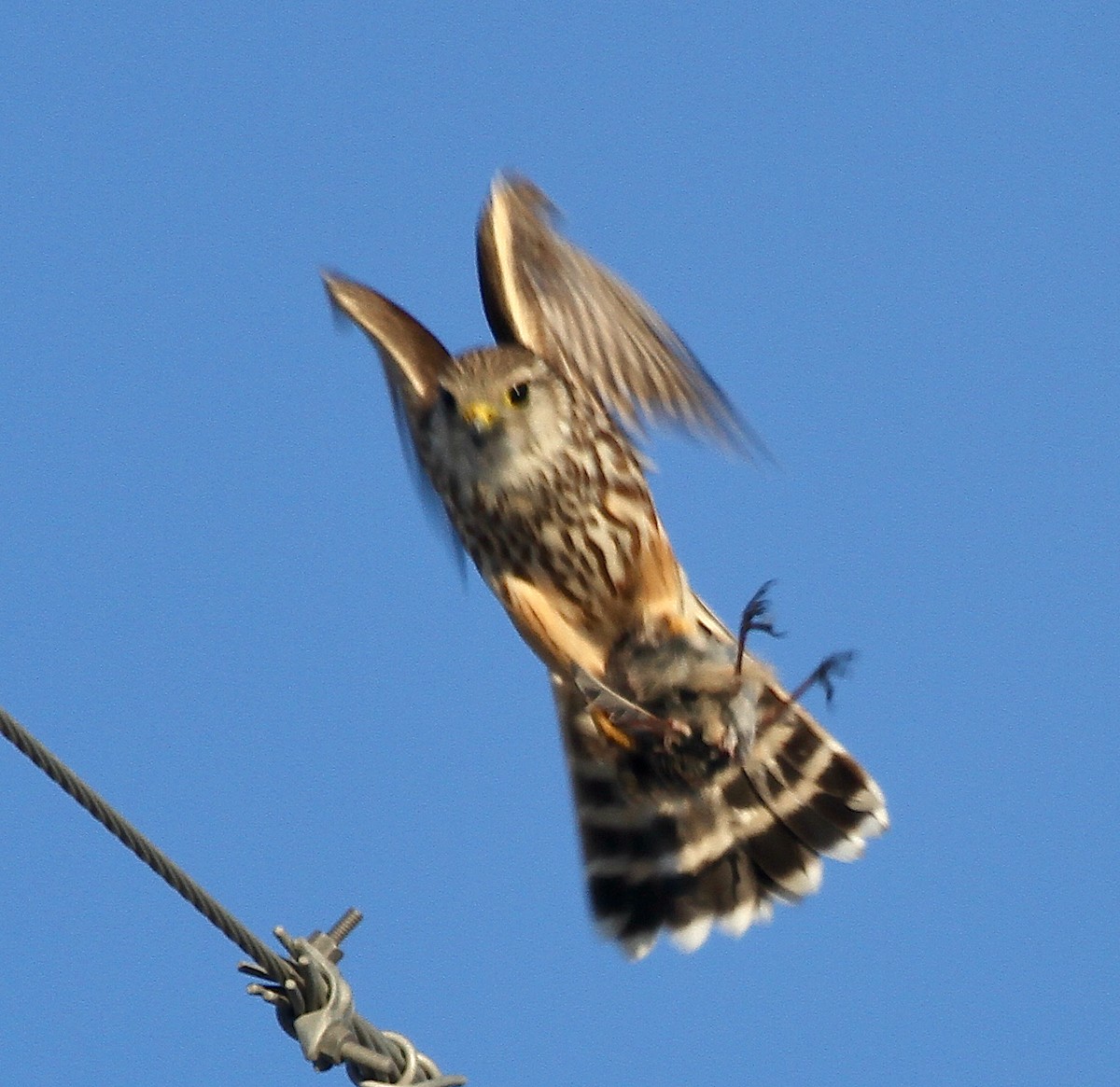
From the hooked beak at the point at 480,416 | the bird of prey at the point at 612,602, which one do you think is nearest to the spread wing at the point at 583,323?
the bird of prey at the point at 612,602

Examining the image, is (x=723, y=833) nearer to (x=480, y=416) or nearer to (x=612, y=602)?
(x=612, y=602)

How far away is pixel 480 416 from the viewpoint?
6.71 m

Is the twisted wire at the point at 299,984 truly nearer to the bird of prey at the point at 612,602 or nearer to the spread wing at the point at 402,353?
the bird of prey at the point at 612,602

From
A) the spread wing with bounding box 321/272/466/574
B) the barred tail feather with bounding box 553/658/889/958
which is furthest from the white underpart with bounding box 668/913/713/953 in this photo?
the spread wing with bounding box 321/272/466/574

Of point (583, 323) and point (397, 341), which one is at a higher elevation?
point (583, 323)

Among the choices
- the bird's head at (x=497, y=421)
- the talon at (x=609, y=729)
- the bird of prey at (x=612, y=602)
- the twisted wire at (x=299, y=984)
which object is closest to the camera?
the twisted wire at (x=299, y=984)

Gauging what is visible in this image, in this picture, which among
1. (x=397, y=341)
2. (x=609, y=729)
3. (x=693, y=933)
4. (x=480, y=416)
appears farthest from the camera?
(x=397, y=341)

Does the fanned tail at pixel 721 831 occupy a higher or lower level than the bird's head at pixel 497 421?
lower

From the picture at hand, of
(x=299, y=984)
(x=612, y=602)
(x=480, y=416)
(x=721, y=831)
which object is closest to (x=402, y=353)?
(x=480, y=416)

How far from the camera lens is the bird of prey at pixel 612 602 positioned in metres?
6.64

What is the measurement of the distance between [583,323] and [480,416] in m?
0.96

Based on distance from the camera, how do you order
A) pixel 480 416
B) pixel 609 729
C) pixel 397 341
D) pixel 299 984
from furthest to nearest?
pixel 397 341 → pixel 480 416 → pixel 609 729 → pixel 299 984

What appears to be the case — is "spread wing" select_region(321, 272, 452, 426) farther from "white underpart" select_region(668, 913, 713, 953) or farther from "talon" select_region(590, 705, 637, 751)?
"white underpart" select_region(668, 913, 713, 953)

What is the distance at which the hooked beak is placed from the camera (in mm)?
6703
